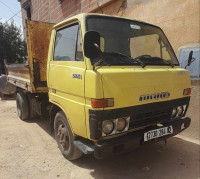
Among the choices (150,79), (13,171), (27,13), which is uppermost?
(27,13)

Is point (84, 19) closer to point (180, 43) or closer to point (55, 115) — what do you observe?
point (55, 115)

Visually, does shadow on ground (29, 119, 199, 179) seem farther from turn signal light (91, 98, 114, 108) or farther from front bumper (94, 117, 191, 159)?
turn signal light (91, 98, 114, 108)

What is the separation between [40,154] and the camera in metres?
3.65

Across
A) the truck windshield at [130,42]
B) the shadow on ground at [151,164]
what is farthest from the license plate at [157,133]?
the truck windshield at [130,42]

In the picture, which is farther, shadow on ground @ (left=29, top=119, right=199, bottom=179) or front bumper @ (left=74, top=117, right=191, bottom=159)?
shadow on ground @ (left=29, top=119, right=199, bottom=179)

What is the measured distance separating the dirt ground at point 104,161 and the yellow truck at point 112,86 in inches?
13.4

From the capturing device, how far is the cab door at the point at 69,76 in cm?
266

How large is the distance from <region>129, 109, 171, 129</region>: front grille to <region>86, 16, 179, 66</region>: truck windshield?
0.74m

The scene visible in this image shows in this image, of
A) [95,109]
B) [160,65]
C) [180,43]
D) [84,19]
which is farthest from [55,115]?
[180,43]

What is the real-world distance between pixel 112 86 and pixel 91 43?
1.87 feet

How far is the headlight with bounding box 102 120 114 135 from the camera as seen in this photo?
243 cm

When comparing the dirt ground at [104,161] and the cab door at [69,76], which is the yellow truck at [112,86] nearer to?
the cab door at [69,76]

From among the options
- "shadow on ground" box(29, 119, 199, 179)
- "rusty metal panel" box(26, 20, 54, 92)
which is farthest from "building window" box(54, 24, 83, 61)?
"shadow on ground" box(29, 119, 199, 179)

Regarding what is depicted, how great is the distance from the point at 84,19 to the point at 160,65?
1353 mm
